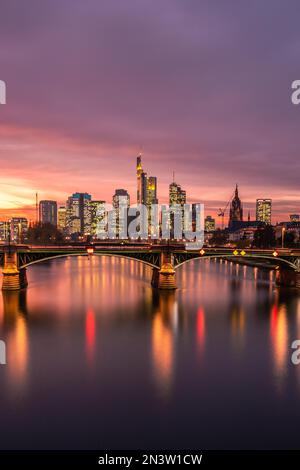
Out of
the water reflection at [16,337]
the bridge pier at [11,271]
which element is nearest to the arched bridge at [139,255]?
the bridge pier at [11,271]

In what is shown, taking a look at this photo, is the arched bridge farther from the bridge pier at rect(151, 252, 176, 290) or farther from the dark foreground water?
the dark foreground water

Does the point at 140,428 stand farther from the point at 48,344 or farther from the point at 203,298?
the point at 203,298

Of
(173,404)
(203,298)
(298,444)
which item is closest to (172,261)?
(203,298)

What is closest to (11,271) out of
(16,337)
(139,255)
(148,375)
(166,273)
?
(139,255)

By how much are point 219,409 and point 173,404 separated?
9.54ft

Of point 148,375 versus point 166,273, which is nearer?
point 148,375

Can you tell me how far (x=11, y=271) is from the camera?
62.1 metres

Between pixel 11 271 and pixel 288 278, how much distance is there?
50.5 meters

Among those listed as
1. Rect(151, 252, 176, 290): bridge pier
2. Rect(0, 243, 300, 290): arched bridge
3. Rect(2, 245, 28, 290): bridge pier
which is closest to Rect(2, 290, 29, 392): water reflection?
Rect(2, 245, 28, 290): bridge pier

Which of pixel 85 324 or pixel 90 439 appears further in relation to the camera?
pixel 85 324

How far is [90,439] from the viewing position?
20422mm

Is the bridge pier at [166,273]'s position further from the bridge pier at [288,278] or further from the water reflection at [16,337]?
the bridge pier at [288,278]

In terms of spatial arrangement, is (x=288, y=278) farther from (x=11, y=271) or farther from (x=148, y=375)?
(x=148, y=375)

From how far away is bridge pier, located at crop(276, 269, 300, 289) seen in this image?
70312 millimetres
